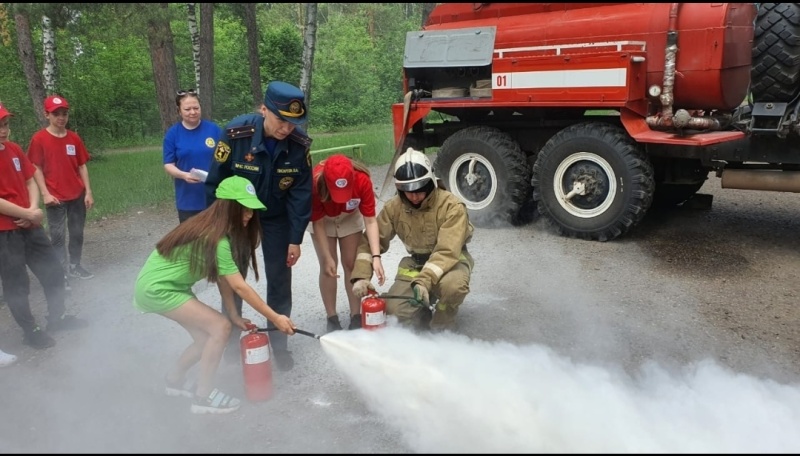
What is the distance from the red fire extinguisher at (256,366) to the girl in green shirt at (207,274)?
0.10 meters

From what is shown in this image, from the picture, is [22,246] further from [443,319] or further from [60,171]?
[443,319]

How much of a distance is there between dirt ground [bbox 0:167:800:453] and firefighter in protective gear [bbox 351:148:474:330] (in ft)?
1.56

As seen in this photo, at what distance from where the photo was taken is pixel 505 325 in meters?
→ 4.40

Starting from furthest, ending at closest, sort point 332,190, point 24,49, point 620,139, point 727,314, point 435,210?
point 24,49 → point 620,139 → point 727,314 → point 435,210 → point 332,190

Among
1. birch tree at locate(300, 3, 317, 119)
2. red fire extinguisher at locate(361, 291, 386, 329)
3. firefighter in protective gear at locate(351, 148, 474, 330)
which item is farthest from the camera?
birch tree at locate(300, 3, 317, 119)

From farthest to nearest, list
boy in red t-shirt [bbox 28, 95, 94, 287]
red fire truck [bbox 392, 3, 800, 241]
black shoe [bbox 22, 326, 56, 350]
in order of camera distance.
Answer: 1. red fire truck [bbox 392, 3, 800, 241]
2. boy in red t-shirt [bbox 28, 95, 94, 287]
3. black shoe [bbox 22, 326, 56, 350]

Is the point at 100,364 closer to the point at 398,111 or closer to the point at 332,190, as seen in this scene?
the point at 332,190

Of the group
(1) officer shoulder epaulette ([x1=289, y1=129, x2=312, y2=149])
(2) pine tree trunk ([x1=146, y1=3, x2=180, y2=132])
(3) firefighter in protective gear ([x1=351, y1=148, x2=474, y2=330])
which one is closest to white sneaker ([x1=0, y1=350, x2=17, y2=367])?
(3) firefighter in protective gear ([x1=351, y1=148, x2=474, y2=330])

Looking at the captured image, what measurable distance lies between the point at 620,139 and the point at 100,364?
16.1ft

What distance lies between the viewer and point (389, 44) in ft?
109

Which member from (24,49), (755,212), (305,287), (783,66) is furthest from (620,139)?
(24,49)

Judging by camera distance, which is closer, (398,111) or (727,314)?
(727,314)

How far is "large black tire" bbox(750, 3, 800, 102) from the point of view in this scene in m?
5.30

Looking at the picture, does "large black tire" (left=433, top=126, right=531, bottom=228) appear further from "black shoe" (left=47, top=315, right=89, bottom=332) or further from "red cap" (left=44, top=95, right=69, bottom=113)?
"black shoe" (left=47, top=315, right=89, bottom=332)
